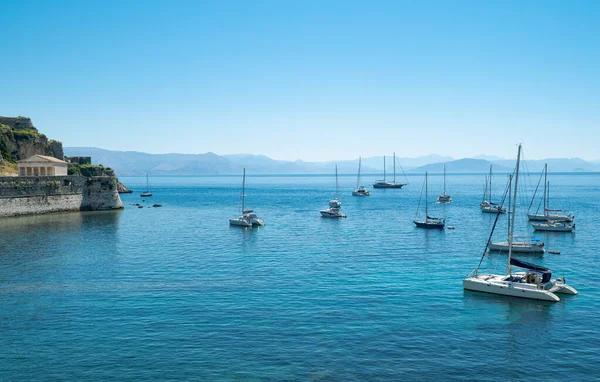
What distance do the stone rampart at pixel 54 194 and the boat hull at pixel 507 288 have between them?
6352cm

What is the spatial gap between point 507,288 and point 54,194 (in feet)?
223

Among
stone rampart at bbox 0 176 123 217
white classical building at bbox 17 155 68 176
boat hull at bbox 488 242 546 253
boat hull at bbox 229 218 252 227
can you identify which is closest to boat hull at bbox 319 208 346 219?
boat hull at bbox 229 218 252 227

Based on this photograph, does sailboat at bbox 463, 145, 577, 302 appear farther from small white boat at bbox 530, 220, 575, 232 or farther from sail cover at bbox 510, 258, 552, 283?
small white boat at bbox 530, 220, 575, 232

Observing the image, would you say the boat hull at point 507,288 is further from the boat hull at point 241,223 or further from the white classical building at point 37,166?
the white classical building at point 37,166

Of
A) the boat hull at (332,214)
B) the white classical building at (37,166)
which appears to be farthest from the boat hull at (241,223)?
the white classical building at (37,166)

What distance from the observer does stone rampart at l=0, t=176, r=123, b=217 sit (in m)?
67.9

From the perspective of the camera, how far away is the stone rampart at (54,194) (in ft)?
223

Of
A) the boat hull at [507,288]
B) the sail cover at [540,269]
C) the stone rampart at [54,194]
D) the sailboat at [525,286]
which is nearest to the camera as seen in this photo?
Result: the boat hull at [507,288]

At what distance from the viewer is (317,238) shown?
55.8 m

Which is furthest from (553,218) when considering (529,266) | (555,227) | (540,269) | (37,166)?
(37,166)

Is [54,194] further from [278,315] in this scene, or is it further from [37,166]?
[278,315]

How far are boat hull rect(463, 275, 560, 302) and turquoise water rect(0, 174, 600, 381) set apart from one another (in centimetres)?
55

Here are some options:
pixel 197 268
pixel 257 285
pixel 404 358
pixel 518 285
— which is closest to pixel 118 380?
pixel 404 358

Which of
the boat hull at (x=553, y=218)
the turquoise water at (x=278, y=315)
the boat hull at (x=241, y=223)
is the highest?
the boat hull at (x=553, y=218)
